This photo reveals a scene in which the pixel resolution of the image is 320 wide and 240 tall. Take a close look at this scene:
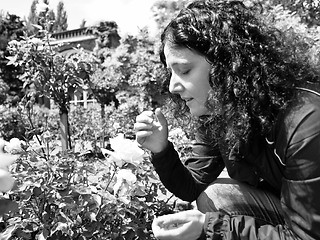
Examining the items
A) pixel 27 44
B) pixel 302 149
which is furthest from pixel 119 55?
pixel 302 149

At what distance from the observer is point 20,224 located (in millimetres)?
1507

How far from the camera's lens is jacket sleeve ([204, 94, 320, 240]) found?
41.1 inches

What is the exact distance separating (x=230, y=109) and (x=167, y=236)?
0.40 m

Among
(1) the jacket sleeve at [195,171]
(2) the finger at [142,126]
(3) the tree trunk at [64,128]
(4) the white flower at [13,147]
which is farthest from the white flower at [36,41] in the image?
(2) the finger at [142,126]

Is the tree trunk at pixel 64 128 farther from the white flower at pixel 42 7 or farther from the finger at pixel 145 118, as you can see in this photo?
the finger at pixel 145 118

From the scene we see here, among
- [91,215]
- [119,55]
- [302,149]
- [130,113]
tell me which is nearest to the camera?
[302,149]

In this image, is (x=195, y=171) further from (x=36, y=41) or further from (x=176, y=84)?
(x=36, y=41)

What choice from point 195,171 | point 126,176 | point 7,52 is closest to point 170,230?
point 126,176

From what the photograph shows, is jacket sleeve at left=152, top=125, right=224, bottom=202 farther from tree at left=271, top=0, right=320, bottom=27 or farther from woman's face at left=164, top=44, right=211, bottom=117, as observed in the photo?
tree at left=271, top=0, right=320, bottom=27

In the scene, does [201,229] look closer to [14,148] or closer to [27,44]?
[14,148]

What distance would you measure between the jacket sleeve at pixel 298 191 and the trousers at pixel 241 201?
32cm

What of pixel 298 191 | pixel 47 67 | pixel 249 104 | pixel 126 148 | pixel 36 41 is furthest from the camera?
pixel 47 67

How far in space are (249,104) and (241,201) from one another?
481 millimetres

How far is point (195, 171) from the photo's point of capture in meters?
1.69
